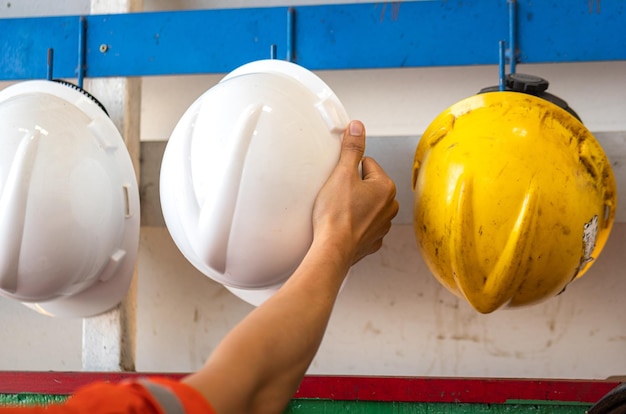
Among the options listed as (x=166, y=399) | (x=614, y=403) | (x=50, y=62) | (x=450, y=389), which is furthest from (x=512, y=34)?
(x=166, y=399)

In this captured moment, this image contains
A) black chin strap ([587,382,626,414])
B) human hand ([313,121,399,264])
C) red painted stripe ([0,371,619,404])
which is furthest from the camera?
red painted stripe ([0,371,619,404])

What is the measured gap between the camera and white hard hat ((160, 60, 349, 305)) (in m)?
1.08

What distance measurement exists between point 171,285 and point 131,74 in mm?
459

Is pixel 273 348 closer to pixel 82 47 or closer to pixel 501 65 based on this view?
pixel 501 65

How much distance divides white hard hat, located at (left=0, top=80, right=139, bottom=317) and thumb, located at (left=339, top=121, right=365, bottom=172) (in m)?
0.39

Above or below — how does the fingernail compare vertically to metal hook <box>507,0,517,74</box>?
below

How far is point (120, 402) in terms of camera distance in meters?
0.51

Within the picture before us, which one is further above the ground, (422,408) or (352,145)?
(352,145)

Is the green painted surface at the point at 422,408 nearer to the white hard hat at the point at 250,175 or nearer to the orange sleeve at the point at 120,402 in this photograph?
the white hard hat at the point at 250,175

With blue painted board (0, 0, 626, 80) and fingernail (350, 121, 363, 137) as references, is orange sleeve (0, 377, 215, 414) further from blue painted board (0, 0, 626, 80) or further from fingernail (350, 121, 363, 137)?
blue painted board (0, 0, 626, 80)

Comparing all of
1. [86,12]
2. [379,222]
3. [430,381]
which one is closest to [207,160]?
[379,222]

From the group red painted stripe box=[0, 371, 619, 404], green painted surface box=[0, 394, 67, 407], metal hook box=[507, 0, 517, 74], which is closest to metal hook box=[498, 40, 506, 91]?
metal hook box=[507, 0, 517, 74]

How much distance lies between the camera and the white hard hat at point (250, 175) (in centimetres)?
108

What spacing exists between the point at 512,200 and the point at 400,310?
58 cm
